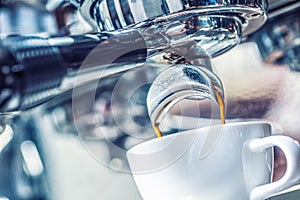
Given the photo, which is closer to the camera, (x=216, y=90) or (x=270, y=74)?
(x=216, y=90)

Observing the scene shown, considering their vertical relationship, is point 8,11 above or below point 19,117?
above

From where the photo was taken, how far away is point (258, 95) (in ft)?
1.80

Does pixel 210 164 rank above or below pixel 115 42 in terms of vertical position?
below

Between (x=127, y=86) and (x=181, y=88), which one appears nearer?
(x=181, y=88)

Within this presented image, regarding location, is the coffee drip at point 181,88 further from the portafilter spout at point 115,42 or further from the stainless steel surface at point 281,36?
the stainless steel surface at point 281,36

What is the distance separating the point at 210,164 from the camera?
13.2 inches

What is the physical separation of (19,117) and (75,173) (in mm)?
96

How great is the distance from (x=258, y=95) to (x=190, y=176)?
0.80 feet

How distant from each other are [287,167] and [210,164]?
0.05 metres

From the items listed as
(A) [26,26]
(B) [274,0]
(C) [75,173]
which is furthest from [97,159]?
(B) [274,0]

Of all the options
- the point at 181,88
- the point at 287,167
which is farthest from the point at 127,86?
the point at 287,167

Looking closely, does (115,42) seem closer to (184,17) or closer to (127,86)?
(184,17)

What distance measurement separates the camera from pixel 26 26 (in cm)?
48

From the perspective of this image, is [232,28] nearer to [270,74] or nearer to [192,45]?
[192,45]
